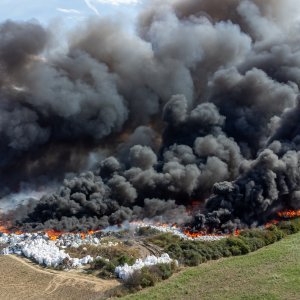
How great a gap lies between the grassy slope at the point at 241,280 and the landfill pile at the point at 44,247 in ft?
22.3

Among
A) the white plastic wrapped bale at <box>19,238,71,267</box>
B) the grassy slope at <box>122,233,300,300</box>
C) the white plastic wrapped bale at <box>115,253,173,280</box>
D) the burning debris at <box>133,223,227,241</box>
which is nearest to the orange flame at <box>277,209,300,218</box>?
the burning debris at <box>133,223,227,241</box>

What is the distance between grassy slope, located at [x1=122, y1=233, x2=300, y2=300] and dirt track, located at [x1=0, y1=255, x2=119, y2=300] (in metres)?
2.69

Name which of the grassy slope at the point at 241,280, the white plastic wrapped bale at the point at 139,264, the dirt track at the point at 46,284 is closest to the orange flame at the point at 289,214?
the grassy slope at the point at 241,280

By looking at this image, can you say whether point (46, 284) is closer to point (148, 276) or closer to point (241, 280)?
point (148, 276)

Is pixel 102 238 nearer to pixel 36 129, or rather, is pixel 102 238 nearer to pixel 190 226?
pixel 190 226

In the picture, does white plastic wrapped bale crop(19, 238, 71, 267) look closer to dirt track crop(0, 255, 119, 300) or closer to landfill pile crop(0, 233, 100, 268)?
landfill pile crop(0, 233, 100, 268)

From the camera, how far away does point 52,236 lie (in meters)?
→ 34.8

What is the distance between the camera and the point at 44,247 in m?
31.4

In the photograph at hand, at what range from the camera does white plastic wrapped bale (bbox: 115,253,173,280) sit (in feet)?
85.5

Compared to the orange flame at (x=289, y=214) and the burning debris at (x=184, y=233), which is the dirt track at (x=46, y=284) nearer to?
the burning debris at (x=184, y=233)

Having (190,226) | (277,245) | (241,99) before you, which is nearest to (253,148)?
(241,99)

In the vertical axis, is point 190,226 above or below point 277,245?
above

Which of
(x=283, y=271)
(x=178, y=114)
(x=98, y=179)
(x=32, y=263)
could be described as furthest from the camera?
(x=178, y=114)

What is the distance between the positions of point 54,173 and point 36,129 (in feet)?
19.3
